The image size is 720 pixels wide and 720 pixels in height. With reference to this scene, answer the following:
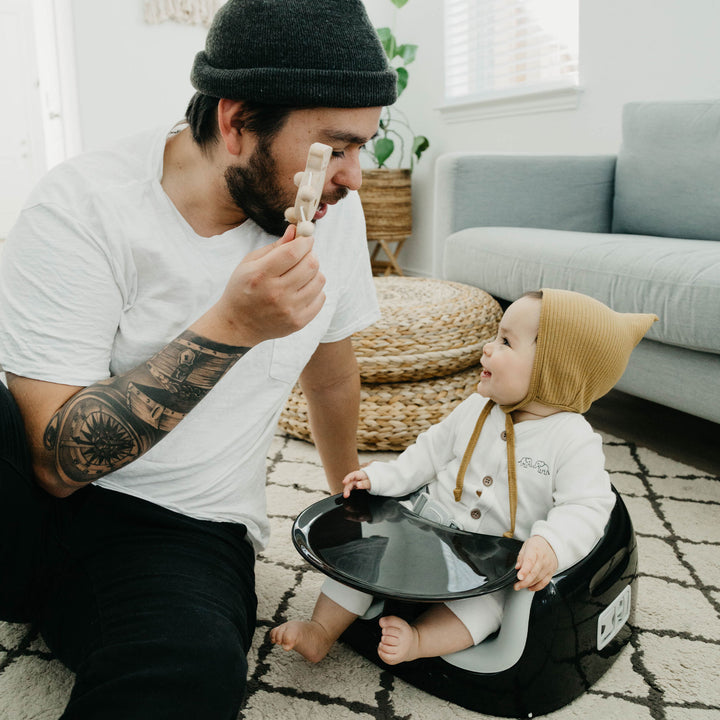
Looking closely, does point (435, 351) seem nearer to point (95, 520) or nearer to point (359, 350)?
point (359, 350)

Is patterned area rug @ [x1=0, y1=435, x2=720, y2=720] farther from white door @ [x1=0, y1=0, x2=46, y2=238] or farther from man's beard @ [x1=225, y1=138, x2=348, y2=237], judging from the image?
white door @ [x1=0, y1=0, x2=46, y2=238]

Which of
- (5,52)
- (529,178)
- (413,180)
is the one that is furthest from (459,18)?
(5,52)

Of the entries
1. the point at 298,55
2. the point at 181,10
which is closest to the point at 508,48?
the point at 181,10

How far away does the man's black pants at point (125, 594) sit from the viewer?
699 mm

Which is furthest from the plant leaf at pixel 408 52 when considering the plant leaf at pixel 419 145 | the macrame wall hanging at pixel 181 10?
the macrame wall hanging at pixel 181 10

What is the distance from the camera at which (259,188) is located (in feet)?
2.86

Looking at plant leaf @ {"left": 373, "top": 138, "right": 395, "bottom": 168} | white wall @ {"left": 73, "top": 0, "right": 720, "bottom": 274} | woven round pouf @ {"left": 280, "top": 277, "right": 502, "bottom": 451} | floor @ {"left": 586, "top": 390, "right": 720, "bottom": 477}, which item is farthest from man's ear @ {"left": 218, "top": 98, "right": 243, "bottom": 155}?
plant leaf @ {"left": 373, "top": 138, "right": 395, "bottom": 168}

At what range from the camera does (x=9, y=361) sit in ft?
2.55

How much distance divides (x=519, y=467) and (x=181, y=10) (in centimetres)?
364

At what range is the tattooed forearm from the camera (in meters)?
0.77

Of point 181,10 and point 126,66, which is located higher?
point 181,10

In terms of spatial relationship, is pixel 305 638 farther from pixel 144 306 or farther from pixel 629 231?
pixel 629 231

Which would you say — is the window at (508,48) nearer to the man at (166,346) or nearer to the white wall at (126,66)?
the white wall at (126,66)

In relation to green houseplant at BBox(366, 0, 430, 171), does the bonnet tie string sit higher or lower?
lower
